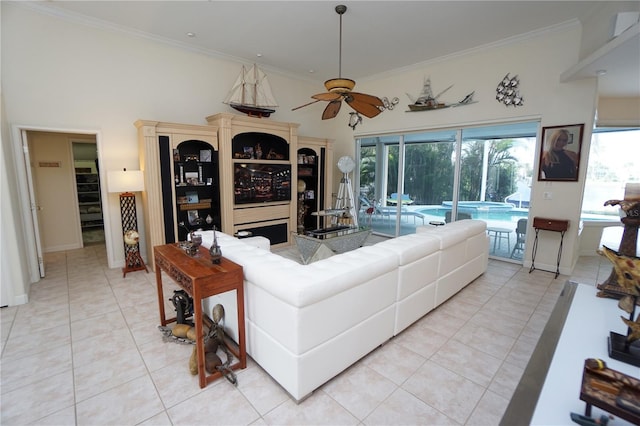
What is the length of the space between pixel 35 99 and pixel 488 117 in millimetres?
6700

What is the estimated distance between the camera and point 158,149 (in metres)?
4.28

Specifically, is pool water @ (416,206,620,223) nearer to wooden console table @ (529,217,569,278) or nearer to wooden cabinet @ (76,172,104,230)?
wooden console table @ (529,217,569,278)

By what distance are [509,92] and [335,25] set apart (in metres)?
2.94

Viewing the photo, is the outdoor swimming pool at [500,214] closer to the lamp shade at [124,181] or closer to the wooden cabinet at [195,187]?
the wooden cabinet at [195,187]

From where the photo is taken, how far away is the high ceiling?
3.66m

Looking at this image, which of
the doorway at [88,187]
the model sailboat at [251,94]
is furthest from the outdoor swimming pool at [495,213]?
the doorway at [88,187]

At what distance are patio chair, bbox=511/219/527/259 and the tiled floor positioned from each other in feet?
5.72

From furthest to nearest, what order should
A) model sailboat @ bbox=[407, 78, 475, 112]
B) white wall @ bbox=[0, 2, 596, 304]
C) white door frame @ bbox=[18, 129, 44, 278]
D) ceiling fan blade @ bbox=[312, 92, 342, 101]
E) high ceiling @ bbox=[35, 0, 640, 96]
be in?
1. model sailboat @ bbox=[407, 78, 475, 112]
2. white door frame @ bbox=[18, 129, 44, 278]
3. white wall @ bbox=[0, 2, 596, 304]
4. high ceiling @ bbox=[35, 0, 640, 96]
5. ceiling fan blade @ bbox=[312, 92, 342, 101]

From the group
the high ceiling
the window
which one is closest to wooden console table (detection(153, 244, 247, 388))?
the high ceiling

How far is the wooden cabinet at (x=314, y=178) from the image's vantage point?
20.9 feet

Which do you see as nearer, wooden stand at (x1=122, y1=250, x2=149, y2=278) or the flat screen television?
wooden stand at (x1=122, y1=250, x2=149, y2=278)

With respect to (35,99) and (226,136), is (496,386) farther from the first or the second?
(35,99)

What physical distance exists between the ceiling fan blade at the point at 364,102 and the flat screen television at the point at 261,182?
233 cm

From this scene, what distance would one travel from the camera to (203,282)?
6.34 ft
